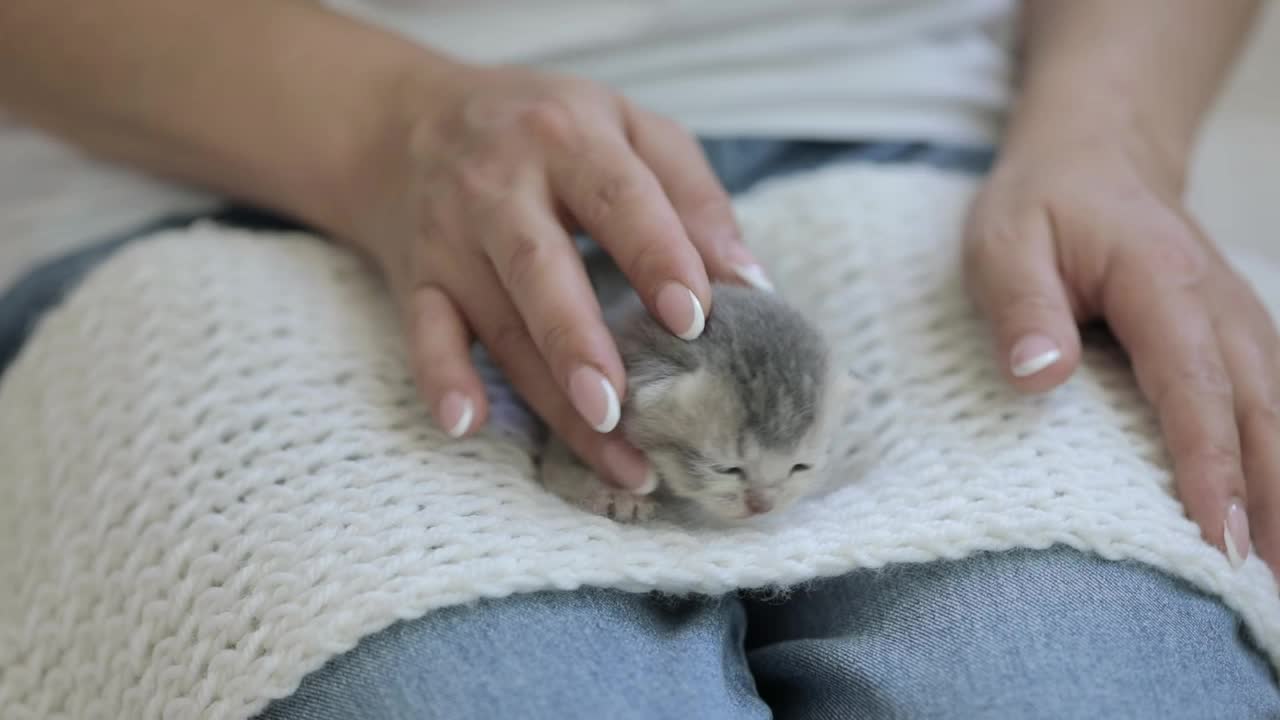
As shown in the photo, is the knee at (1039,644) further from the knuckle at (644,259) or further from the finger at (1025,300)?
the knuckle at (644,259)

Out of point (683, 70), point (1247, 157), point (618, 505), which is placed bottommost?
point (1247, 157)

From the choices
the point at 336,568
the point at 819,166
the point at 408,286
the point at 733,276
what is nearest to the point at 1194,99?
the point at 819,166

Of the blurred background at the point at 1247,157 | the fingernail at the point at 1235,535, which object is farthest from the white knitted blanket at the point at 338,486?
the blurred background at the point at 1247,157

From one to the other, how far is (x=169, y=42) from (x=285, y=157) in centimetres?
14

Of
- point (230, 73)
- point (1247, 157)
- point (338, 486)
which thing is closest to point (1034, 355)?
point (338, 486)

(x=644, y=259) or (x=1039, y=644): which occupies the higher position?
(x=644, y=259)

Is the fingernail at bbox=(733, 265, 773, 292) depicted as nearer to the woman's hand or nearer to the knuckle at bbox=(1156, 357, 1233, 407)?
the woman's hand

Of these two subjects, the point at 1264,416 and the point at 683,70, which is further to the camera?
the point at 683,70

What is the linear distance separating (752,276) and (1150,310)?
298 millimetres

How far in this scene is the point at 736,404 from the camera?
75 cm

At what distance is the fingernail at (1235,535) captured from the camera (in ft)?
2.36

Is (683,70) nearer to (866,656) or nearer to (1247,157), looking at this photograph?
(866,656)

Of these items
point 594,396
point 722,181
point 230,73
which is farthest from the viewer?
point 722,181

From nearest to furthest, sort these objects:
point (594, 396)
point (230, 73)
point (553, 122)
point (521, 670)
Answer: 1. point (521, 670)
2. point (594, 396)
3. point (553, 122)
4. point (230, 73)
